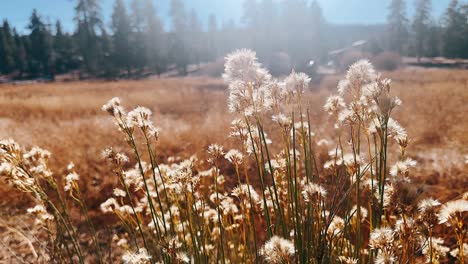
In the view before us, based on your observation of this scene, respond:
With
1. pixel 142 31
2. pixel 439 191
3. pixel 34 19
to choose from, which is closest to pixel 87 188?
pixel 439 191

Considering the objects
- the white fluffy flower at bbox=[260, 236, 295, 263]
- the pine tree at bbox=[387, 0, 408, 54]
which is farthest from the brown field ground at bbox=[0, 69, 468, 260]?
the pine tree at bbox=[387, 0, 408, 54]

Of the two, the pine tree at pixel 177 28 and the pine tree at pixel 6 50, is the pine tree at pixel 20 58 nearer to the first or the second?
the pine tree at pixel 6 50

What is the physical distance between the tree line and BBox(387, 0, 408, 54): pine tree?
0.14 meters

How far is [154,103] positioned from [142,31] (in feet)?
127

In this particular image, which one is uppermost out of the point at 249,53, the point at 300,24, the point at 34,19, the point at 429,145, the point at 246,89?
the point at 34,19

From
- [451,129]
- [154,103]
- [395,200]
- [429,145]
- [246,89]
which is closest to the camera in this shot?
[395,200]

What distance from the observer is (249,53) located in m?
1.60

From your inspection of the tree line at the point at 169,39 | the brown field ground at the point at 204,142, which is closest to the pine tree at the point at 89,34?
the tree line at the point at 169,39

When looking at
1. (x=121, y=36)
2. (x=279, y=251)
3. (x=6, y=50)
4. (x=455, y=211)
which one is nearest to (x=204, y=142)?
(x=279, y=251)

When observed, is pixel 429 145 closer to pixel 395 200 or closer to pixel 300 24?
pixel 395 200

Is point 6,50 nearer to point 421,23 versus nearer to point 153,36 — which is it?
point 153,36

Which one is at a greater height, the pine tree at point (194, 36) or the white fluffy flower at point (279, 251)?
the pine tree at point (194, 36)

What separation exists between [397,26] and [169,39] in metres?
35.3

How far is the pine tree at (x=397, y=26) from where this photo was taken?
5081 cm
